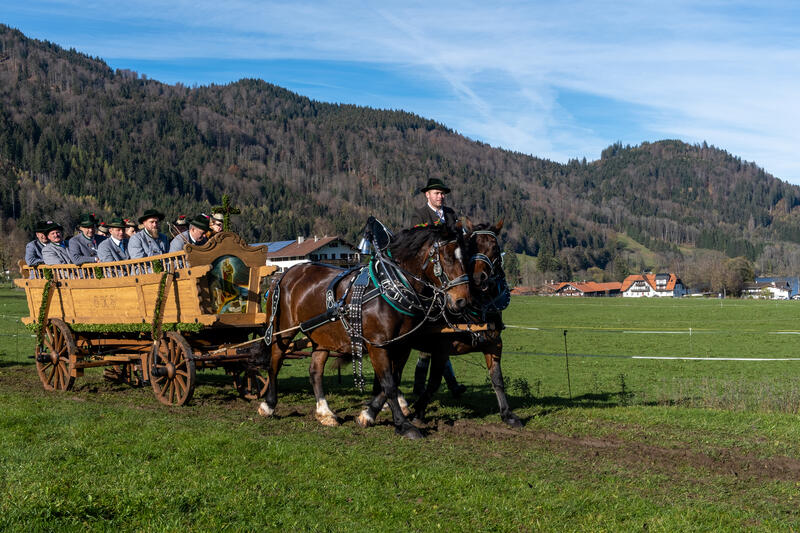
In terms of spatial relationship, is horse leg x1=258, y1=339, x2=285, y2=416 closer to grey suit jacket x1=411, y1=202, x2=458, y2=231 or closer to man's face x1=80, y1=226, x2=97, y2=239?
grey suit jacket x1=411, y1=202, x2=458, y2=231

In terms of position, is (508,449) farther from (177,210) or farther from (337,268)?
(177,210)

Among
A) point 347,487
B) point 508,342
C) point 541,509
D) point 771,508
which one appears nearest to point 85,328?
point 347,487

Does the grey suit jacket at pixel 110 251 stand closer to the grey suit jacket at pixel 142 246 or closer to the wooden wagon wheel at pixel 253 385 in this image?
Result: the grey suit jacket at pixel 142 246

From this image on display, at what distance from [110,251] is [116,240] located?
10.8 inches

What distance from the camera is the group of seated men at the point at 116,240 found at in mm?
11562

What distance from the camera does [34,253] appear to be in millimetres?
13000

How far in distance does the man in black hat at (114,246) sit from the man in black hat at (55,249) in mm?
1047

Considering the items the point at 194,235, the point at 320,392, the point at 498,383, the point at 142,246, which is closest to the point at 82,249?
the point at 142,246

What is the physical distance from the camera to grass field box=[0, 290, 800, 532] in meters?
5.41

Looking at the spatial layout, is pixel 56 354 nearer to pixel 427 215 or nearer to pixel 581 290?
pixel 427 215

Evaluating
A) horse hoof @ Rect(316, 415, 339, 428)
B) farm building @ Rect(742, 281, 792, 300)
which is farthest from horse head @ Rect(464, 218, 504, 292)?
farm building @ Rect(742, 281, 792, 300)

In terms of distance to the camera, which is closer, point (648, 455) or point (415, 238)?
point (648, 455)

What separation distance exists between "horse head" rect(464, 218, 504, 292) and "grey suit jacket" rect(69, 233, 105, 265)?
739 centimetres

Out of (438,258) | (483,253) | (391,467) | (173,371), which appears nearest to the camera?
(391,467)
